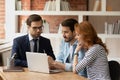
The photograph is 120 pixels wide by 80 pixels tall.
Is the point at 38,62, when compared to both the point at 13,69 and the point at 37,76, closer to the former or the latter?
the point at 37,76

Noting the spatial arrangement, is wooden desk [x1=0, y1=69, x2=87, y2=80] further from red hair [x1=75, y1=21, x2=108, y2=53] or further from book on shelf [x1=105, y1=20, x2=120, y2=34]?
book on shelf [x1=105, y1=20, x2=120, y2=34]

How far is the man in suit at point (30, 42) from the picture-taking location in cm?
331

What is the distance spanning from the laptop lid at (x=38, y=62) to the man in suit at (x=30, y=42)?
29cm

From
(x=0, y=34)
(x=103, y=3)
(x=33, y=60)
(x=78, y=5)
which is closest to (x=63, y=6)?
(x=78, y=5)

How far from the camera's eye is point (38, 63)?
293cm

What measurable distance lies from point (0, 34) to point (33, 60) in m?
2.69

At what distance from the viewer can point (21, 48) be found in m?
3.39

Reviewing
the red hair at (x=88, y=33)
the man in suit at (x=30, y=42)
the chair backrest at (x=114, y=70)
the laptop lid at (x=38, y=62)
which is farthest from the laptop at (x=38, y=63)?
the chair backrest at (x=114, y=70)

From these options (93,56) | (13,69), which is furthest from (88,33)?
(13,69)

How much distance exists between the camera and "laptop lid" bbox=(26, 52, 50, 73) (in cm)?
285

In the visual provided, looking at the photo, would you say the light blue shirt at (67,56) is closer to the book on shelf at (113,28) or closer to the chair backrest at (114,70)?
the chair backrest at (114,70)

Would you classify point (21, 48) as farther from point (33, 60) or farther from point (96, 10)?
point (96, 10)

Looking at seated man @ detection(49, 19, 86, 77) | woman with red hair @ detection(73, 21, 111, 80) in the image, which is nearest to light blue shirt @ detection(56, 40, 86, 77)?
seated man @ detection(49, 19, 86, 77)

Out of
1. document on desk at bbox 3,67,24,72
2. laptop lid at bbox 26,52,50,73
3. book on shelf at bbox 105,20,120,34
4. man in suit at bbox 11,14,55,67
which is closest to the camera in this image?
laptop lid at bbox 26,52,50,73
